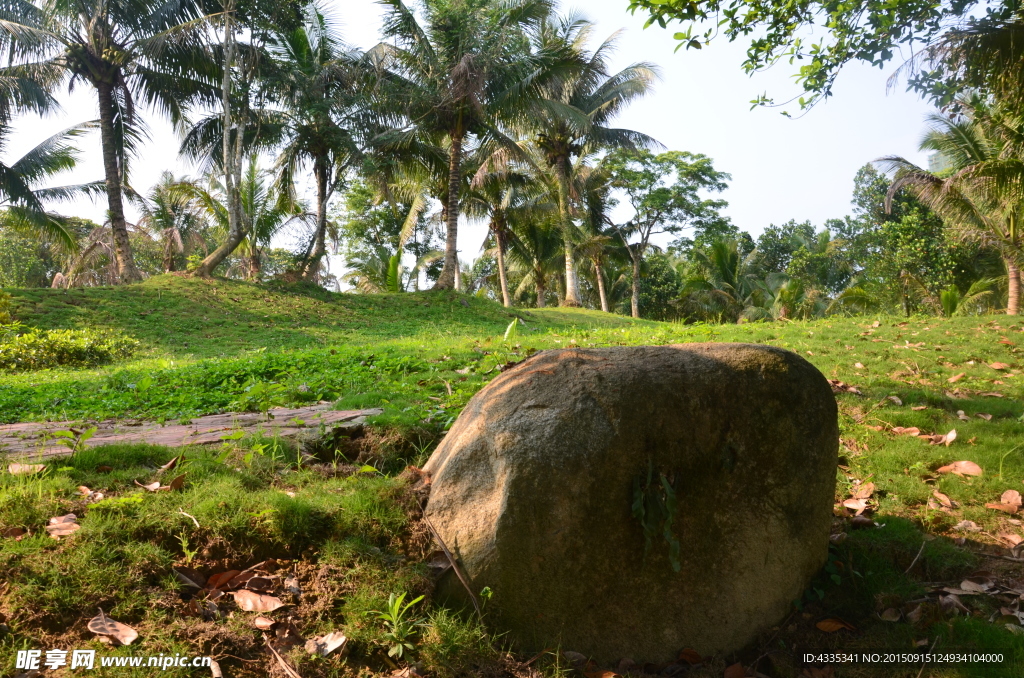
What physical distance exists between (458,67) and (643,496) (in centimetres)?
1689

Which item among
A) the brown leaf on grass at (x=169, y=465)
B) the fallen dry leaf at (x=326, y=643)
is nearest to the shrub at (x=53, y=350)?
the brown leaf on grass at (x=169, y=465)

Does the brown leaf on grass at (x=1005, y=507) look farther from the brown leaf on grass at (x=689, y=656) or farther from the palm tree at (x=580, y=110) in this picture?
the palm tree at (x=580, y=110)

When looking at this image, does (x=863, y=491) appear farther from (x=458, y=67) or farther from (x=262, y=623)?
(x=458, y=67)

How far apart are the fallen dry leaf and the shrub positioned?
10.5 metres

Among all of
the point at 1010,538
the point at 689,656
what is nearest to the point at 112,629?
the point at 689,656

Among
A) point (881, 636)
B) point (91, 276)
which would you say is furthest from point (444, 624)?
point (91, 276)

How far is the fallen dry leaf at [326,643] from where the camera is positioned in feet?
8.60

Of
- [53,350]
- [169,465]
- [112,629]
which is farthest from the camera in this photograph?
[53,350]

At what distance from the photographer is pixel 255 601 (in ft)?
9.04

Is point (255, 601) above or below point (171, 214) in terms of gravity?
below

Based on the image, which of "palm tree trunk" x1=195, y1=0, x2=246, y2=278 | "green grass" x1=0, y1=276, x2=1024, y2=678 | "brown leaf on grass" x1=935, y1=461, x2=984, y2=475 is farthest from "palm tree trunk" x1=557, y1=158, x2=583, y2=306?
"brown leaf on grass" x1=935, y1=461, x2=984, y2=475

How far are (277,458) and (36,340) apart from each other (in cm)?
1001

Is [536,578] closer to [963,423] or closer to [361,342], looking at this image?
[963,423]

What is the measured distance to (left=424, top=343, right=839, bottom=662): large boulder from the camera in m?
3.06
